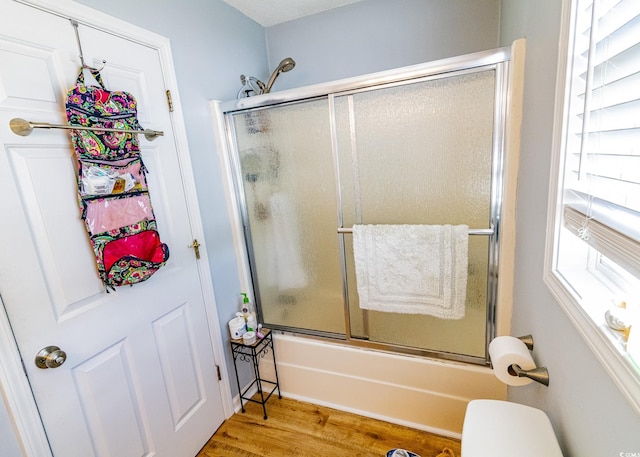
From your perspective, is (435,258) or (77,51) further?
(435,258)

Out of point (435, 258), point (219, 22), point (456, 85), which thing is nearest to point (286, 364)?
point (435, 258)

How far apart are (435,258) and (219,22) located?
5.66 feet

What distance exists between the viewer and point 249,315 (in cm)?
183

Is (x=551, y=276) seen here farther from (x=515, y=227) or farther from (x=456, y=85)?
(x=456, y=85)

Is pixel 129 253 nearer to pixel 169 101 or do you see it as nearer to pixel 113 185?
pixel 113 185

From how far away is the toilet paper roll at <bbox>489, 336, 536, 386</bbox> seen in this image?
0.97 meters

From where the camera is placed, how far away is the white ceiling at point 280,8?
1.79 m

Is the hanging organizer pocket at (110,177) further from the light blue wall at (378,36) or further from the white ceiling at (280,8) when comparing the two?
the light blue wall at (378,36)

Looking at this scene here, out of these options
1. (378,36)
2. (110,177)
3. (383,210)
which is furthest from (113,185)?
(378,36)

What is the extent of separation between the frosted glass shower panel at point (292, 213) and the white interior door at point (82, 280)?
437mm

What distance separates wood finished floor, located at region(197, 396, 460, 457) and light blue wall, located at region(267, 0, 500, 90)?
2127 millimetres

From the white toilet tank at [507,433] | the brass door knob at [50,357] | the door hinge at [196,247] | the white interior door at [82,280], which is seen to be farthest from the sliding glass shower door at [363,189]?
the brass door knob at [50,357]

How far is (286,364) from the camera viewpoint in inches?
75.4

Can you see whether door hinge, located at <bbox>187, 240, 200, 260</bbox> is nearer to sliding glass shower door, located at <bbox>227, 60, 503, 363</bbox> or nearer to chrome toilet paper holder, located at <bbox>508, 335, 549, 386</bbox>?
sliding glass shower door, located at <bbox>227, 60, 503, 363</bbox>
